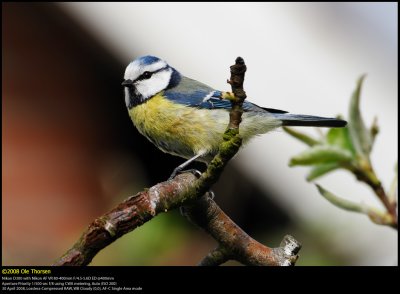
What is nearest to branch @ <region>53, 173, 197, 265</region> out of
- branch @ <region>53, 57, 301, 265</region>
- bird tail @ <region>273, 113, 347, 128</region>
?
branch @ <region>53, 57, 301, 265</region>

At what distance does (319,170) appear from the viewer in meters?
0.47

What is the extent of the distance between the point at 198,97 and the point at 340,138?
2.62 ft

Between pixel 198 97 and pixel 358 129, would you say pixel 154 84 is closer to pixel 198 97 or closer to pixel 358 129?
pixel 198 97

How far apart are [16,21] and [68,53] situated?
246 millimetres

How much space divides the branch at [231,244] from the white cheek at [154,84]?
617 mm

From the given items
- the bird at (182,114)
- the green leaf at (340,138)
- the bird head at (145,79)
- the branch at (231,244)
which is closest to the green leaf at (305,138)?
the green leaf at (340,138)

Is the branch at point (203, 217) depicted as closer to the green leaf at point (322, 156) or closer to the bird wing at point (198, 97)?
the green leaf at point (322, 156)

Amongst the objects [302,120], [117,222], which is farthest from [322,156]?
[302,120]

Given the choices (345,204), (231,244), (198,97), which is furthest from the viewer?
(198,97)

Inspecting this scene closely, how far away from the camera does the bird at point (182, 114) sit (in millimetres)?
1202

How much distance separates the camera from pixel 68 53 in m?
2.09

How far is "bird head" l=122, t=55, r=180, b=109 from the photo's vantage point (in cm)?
124

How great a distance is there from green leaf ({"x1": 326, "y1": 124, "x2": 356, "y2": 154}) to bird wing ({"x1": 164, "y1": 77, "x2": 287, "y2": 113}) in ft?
2.43
